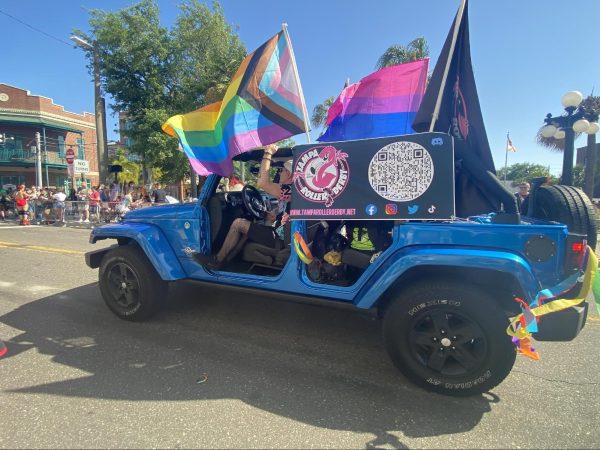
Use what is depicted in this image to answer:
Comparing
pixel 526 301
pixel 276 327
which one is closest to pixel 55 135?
pixel 276 327

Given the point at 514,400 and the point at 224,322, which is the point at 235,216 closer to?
the point at 224,322

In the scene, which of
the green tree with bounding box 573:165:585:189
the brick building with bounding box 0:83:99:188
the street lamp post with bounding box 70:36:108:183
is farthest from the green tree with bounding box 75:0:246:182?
the green tree with bounding box 573:165:585:189

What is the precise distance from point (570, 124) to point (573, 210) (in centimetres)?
1149

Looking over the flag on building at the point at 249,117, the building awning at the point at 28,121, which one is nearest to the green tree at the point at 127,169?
the building awning at the point at 28,121

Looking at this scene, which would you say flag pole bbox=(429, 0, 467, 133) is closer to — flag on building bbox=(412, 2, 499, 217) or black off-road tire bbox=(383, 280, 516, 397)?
flag on building bbox=(412, 2, 499, 217)

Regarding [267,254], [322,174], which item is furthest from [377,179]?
[267,254]

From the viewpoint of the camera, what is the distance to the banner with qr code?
99.9 inches

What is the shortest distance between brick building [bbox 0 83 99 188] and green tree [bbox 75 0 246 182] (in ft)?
44.9

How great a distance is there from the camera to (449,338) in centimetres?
251

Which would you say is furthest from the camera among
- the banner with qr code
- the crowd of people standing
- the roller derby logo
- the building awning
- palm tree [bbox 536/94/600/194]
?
the building awning

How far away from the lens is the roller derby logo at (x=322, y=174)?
2.85m

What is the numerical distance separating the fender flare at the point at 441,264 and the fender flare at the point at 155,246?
201 centimetres

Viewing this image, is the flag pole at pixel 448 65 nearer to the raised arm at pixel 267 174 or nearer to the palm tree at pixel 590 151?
the raised arm at pixel 267 174

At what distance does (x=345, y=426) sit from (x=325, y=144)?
205cm
